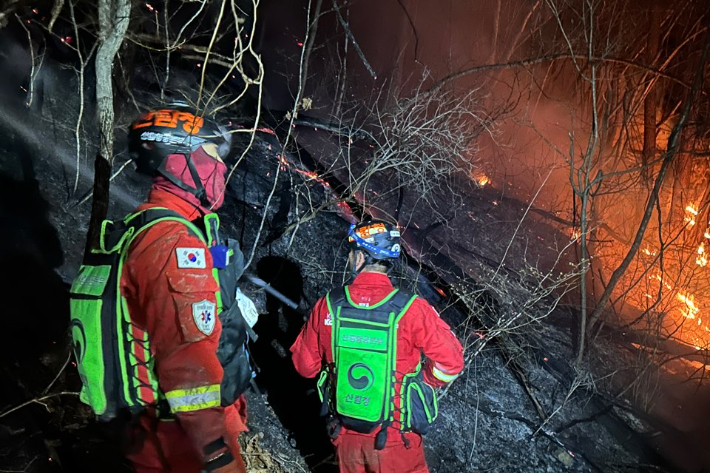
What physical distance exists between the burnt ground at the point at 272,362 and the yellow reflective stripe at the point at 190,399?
75.0 inches

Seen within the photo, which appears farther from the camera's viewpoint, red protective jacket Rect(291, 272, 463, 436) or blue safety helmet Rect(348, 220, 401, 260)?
blue safety helmet Rect(348, 220, 401, 260)

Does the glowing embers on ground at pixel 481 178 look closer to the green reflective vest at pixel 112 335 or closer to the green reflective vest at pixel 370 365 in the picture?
the green reflective vest at pixel 370 365

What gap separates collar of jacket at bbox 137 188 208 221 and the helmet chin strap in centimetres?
6

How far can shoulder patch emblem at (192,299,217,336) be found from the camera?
179 centimetres

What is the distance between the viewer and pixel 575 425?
6008 mm

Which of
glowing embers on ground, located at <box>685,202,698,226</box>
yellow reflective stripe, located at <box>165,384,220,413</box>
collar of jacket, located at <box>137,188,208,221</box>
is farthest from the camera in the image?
glowing embers on ground, located at <box>685,202,698,226</box>

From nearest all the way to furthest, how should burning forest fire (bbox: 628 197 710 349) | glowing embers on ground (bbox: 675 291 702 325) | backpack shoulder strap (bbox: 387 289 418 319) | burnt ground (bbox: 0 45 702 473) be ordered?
backpack shoulder strap (bbox: 387 289 418 319)
burnt ground (bbox: 0 45 702 473)
burning forest fire (bbox: 628 197 710 349)
glowing embers on ground (bbox: 675 291 702 325)

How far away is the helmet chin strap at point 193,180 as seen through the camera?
7.32 feet

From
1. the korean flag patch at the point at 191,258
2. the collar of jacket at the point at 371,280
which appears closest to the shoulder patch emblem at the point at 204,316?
the korean flag patch at the point at 191,258

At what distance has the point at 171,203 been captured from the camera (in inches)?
85.8

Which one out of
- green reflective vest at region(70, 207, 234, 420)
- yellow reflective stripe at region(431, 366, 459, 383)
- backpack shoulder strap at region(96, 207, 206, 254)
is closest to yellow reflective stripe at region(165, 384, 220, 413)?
green reflective vest at region(70, 207, 234, 420)

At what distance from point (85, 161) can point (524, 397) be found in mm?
6911

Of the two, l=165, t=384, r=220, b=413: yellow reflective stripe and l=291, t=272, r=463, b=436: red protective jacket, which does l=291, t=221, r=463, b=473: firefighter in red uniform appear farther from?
l=165, t=384, r=220, b=413: yellow reflective stripe

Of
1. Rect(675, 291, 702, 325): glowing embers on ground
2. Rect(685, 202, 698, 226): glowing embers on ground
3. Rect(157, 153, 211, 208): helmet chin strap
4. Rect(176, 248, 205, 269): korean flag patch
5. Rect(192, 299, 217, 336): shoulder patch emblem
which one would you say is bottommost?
Rect(675, 291, 702, 325): glowing embers on ground
